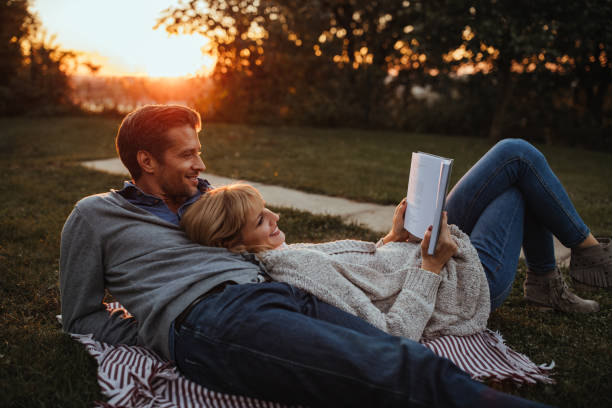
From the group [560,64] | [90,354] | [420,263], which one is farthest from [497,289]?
[560,64]

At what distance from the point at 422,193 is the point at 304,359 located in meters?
0.83

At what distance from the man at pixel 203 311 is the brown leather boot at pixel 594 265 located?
4.53 feet

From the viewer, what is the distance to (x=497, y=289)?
2232 mm

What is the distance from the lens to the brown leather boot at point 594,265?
2.48 meters

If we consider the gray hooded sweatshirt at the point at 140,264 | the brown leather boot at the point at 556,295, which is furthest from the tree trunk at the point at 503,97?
the gray hooded sweatshirt at the point at 140,264

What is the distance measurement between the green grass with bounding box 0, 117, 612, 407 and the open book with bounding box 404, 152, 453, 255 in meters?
0.75

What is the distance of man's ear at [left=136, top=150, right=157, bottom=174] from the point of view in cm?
216

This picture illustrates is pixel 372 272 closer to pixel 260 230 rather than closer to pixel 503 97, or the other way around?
pixel 260 230

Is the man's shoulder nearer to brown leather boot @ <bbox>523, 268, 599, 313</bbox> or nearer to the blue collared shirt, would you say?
the blue collared shirt

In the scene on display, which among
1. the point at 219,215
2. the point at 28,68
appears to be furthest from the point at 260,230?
the point at 28,68

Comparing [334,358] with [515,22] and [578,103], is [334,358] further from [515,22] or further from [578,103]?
[578,103]

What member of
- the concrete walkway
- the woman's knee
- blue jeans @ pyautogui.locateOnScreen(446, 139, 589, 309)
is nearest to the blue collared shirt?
blue jeans @ pyautogui.locateOnScreen(446, 139, 589, 309)

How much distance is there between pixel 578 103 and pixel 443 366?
53.3ft

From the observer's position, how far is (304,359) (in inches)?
61.3
